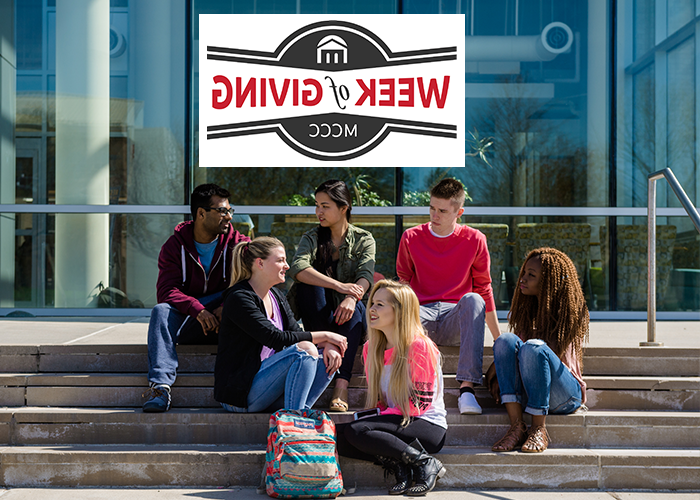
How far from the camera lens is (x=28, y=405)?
403 centimetres

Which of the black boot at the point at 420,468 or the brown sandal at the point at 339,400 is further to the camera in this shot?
the brown sandal at the point at 339,400

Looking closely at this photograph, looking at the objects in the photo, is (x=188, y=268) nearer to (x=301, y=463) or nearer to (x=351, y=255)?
(x=351, y=255)

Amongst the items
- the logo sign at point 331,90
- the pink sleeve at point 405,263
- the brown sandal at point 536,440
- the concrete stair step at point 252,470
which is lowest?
the concrete stair step at point 252,470

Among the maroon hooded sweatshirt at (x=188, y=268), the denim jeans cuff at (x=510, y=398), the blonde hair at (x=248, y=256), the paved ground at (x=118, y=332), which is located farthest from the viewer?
the paved ground at (x=118, y=332)

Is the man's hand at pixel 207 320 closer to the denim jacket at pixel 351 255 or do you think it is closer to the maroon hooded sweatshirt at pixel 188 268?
the maroon hooded sweatshirt at pixel 188 268

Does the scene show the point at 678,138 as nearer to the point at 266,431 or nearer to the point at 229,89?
the point at 229,89

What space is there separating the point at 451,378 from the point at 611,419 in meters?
0.94

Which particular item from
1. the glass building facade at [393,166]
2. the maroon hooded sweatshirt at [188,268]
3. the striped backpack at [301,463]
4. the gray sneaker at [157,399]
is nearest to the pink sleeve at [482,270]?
the striped backpack at [301,463]

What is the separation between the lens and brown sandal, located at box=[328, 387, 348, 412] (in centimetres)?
373

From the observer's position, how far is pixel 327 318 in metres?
3.98

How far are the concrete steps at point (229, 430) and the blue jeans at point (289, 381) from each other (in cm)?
15

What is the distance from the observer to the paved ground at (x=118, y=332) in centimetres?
480

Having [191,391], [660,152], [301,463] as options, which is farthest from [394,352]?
[660,152]

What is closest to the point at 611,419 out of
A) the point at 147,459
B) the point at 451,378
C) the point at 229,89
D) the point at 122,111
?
the point at 451,378
